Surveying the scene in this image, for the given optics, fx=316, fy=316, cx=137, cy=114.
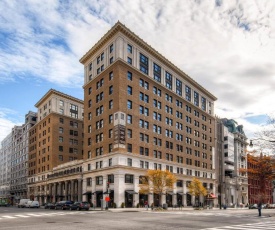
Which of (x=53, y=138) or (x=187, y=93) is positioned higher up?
(x=187, y=93)

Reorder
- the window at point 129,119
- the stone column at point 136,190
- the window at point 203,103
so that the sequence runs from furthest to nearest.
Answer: the window at point 203,103, the window at point 129,119, the stone column at point 136,190

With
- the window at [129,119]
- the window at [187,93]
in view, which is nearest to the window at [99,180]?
the window at [129,119]

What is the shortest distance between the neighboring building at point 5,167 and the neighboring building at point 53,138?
49.0 m

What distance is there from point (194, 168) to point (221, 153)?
29427 millimetres

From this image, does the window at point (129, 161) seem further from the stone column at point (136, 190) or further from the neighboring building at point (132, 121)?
the stone column at point (136, 190)

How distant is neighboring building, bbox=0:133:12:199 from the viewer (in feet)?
497

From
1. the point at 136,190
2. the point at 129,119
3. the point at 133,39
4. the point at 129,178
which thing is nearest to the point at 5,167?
the point at 136,190

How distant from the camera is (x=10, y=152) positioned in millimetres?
152000

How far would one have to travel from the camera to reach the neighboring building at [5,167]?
152m

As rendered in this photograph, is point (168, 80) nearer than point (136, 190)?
No

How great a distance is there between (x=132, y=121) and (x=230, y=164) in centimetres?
6301

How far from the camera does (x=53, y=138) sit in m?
94.6

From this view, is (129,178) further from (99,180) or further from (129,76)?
(129,76)

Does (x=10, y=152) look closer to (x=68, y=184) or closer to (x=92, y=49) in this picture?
(x=68, y=184)
